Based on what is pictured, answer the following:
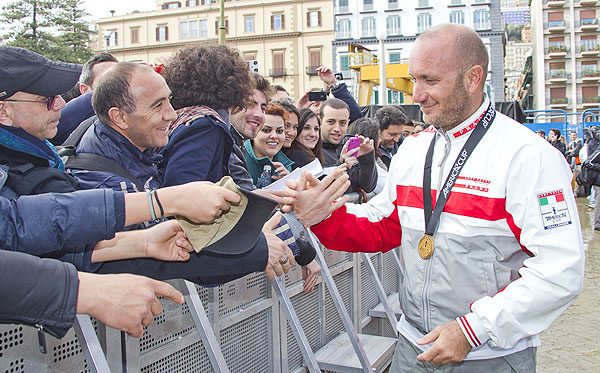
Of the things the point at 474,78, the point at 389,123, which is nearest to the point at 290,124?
the point at 389,123

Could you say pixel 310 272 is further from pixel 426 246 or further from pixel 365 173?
pixel 365 173

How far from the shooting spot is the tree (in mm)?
40719

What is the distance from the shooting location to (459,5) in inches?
1992

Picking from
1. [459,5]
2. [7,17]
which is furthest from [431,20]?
[7,17]

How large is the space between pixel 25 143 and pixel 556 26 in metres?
71.0

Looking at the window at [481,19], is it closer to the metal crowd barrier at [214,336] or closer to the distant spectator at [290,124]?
the distant spectator at [290,124]

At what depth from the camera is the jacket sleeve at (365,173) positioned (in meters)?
4.62

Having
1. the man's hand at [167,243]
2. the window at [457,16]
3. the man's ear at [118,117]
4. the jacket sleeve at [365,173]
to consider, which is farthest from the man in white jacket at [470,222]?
the window at [457,16]

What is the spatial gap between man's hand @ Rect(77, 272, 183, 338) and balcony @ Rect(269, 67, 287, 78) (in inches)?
2026

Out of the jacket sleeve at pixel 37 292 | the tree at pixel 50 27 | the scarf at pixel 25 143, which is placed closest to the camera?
the jacket sleeve at pixel 37 292

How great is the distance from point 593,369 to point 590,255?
4.69 m

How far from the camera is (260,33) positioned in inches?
2089

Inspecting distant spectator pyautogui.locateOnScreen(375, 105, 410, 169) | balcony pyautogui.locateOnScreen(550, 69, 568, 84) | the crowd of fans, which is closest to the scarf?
the crowd of fans

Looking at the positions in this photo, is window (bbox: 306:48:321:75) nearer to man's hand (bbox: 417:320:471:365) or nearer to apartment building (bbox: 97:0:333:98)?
apartment building (bbox: 97:0:333:98)
